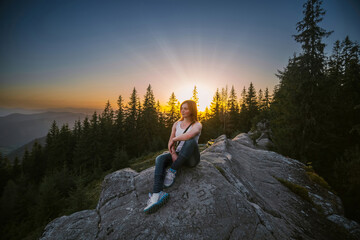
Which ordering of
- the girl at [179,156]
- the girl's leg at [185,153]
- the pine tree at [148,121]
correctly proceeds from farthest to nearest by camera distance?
the pine tree at [148,121] < the girl's leg at [185,153] < the girl at [179,156]

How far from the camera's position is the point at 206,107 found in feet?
139

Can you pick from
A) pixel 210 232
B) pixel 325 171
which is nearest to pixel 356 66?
pixel 325 171

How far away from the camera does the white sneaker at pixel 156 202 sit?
279cm

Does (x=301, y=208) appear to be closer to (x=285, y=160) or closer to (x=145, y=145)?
(x=285, y=160)

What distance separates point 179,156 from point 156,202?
3.58ft

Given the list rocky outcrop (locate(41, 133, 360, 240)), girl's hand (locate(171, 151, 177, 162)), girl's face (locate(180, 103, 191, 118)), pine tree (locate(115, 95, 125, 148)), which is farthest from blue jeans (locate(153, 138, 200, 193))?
pine tree (locate(115, 95, 125, 148))

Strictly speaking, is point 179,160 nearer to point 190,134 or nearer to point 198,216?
point 190,134

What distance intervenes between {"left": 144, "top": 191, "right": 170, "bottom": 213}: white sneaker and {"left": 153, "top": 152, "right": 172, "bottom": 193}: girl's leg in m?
0.12

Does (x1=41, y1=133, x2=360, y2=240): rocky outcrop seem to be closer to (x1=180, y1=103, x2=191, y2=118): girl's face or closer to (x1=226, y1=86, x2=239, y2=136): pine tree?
(x1=180, y1=103, x2=191, y2=118): girl's face

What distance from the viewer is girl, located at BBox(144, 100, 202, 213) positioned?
119 inches

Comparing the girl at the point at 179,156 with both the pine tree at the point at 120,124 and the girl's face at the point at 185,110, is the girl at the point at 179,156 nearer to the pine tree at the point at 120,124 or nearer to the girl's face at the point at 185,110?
the girl's face at the point at 185,110

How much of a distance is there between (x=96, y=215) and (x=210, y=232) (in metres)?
2.60

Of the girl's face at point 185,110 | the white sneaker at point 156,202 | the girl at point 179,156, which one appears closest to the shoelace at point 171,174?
the girl at point 179,156

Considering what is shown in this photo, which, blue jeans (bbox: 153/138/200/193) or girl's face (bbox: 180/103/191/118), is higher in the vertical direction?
girl's face (bbox: 180/103/191/118)
